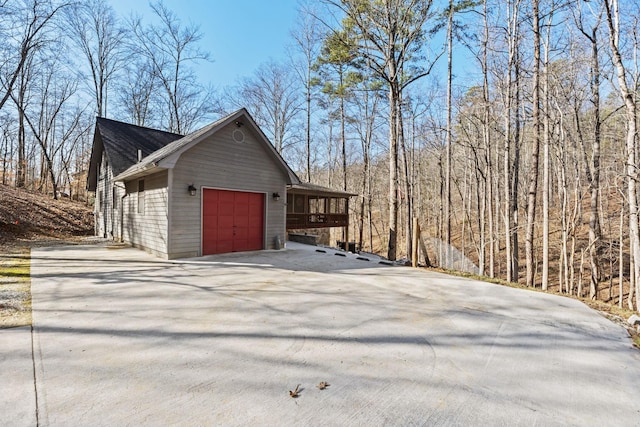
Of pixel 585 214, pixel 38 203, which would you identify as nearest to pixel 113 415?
pixel 38 203

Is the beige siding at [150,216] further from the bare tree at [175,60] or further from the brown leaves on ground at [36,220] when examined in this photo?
the bare tree at [175,60]

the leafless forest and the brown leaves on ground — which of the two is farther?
the brown leaves on ground

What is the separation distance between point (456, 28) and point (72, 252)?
16.3m

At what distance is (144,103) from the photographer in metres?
23.2

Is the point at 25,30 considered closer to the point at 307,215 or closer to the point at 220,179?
the point at 220,179

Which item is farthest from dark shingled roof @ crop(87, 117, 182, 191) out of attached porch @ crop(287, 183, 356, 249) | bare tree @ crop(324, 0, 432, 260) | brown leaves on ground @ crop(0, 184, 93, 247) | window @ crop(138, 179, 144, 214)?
bare tree @ crop(324, 0, 432, 260)

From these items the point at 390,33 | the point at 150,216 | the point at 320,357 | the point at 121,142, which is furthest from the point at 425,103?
the point at 320,357

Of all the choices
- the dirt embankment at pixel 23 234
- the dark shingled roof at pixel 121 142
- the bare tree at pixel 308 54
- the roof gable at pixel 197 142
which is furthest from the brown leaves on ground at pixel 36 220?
the bare tree at pixel 308 54

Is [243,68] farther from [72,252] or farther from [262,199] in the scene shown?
[72,252]

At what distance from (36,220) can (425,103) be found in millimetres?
21597

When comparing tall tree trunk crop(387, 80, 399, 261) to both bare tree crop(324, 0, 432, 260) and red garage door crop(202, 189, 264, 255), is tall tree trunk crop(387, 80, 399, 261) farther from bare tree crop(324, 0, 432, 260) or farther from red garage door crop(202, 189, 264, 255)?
red garage door crop(202, 189, 264, 255)

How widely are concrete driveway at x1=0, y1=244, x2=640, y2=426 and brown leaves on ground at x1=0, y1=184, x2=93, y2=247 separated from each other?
1002 cm

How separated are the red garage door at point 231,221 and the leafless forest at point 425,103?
4786 mm

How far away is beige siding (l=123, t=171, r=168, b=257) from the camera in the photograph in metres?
8.58
